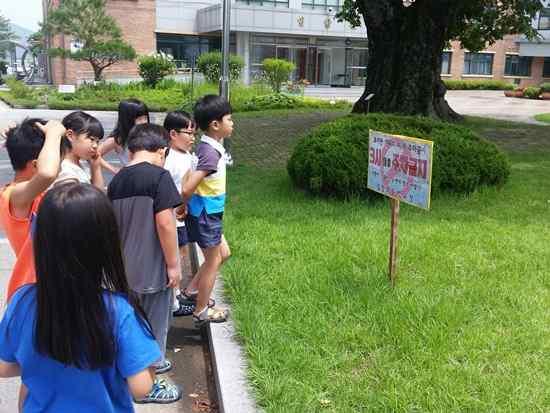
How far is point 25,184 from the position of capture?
8.24 feet

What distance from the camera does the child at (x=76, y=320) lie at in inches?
65.2

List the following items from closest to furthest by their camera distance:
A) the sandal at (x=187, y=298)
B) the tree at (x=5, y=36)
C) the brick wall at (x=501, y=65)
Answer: the sandal at (x=187, y=298), the brick wall at (x=501, y=65), the tree at (x=5, y=36)

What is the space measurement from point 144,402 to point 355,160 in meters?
4.41

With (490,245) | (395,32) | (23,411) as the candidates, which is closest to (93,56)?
(395,32)

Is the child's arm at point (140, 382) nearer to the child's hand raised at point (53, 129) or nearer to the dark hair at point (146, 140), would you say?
the child's hand raised at point (53, 129)

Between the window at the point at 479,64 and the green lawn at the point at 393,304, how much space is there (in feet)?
157

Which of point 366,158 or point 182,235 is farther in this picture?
point 366,158

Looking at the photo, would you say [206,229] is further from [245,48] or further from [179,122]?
[245,48]

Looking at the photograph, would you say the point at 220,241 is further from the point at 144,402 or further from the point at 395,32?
the point at 395,32

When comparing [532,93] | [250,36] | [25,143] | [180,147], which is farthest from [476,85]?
[25,143]

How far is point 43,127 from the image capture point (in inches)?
104

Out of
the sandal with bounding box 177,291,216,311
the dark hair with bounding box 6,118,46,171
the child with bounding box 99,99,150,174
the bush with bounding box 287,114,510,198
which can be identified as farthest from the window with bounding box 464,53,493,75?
the dark hair with bounding box 6,118,46,171

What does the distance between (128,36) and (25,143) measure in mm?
39398

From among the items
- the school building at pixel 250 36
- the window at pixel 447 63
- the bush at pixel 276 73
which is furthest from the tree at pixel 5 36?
the bush at pixel 276 73
